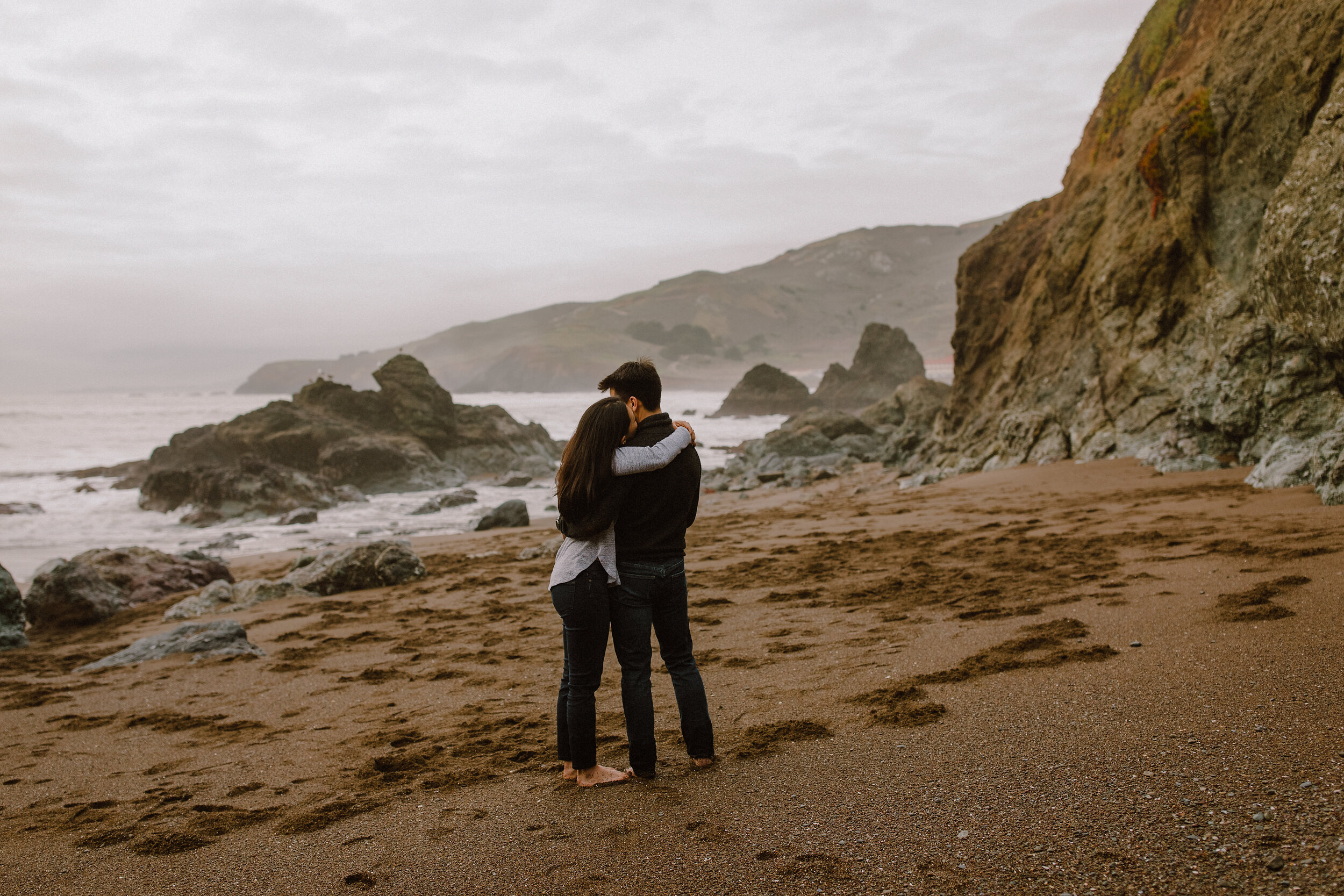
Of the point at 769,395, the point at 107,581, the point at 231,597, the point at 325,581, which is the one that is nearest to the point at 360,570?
the point at 325,581

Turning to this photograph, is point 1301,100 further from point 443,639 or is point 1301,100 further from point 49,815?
point 49,815

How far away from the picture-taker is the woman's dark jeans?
3164 millimetres

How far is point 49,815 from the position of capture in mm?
3516

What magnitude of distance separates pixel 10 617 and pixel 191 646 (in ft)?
9.98

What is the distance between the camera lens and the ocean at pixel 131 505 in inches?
616

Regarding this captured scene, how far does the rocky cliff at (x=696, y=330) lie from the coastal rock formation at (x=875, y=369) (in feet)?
189

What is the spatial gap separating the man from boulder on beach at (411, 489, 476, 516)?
16221mm

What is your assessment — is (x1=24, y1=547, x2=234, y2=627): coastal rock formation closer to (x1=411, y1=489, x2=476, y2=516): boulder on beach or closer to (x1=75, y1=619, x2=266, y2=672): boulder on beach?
(x1=75, y1=619, x2=266, y2=672): boulder on beach

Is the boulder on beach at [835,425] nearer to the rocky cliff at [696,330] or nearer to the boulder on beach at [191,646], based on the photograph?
→ the boulder on beach at [191,646]

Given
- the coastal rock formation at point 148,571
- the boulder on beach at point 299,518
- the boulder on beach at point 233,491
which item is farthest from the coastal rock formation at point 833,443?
the coastal rock formation at point 148,571

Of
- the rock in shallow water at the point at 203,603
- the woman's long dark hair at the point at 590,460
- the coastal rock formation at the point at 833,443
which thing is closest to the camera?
the woman's long dark hair at the point at 590,460

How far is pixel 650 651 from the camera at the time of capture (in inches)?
126

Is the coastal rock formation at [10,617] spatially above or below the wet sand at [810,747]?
above

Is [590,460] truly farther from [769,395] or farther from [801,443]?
[769,395]
